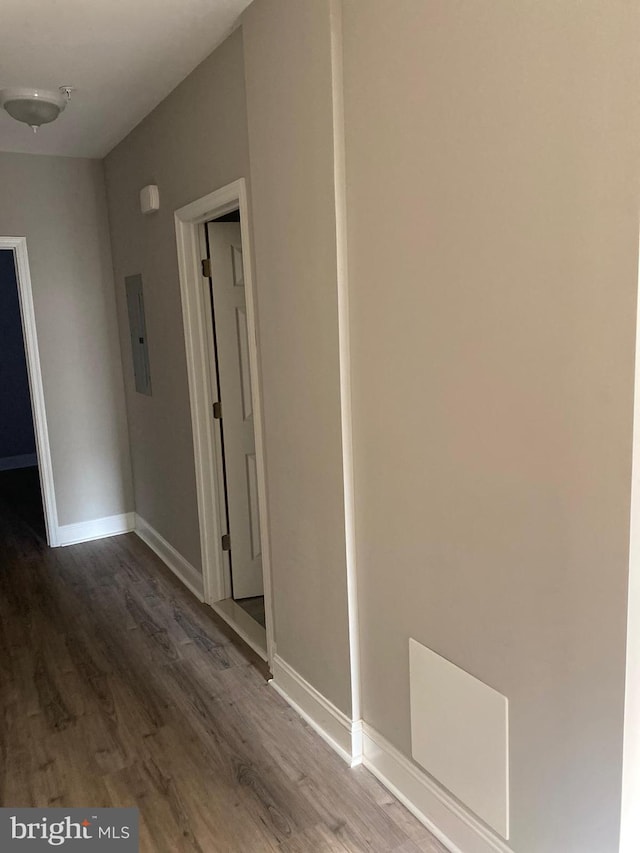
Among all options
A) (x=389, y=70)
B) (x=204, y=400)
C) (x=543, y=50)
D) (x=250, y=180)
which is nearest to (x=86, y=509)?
(x=204, y=400)

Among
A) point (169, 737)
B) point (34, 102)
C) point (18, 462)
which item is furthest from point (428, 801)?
point (18, 462)

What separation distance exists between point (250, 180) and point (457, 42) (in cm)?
114

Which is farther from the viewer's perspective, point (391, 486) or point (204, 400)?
point (204, 400)

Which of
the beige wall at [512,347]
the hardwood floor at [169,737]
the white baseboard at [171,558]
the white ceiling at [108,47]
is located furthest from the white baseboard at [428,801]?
the white ceiling at [108,47]

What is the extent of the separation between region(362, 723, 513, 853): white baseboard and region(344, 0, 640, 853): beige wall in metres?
0.15

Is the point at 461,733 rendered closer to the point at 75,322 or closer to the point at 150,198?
the point at 150,198

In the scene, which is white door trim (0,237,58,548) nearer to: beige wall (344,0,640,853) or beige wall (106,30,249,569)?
beige wall (106,30,249,569)

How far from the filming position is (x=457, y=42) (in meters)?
1.55

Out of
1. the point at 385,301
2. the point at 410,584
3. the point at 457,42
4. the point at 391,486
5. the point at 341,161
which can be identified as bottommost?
the point at 410,584

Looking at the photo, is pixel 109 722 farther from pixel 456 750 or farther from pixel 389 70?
pixel 389 70

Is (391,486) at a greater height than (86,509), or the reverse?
(391,486)

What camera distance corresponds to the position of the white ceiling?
2.29 metres

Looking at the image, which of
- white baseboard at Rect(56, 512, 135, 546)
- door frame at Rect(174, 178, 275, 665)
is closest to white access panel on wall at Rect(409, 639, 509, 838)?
door frame at Rect(174, 178, 275, 665)

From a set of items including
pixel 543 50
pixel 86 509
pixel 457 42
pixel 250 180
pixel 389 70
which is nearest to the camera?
pixel 543 50
